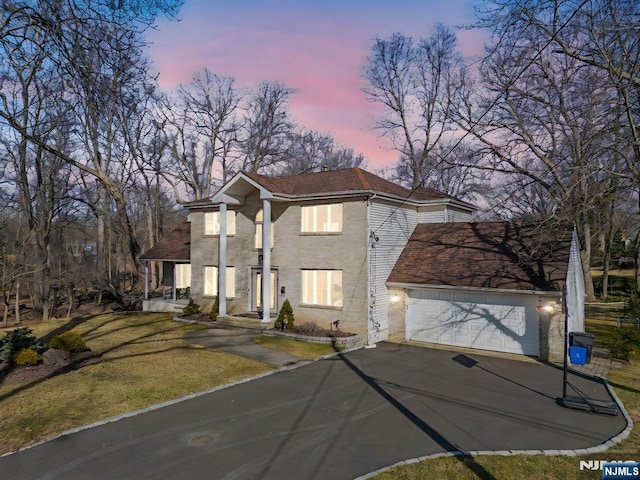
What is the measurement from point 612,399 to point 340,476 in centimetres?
794

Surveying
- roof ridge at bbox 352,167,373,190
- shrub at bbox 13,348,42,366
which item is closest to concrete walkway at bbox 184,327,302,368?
shrub at bbox 13,348,42,366

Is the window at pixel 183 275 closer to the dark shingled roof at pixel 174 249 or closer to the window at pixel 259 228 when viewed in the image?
the dark shingled roof at pixel 174 249

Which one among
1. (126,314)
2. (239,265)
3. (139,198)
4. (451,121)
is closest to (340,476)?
(239,265)

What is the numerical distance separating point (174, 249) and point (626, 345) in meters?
23.0

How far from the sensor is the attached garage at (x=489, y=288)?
14.5 meters

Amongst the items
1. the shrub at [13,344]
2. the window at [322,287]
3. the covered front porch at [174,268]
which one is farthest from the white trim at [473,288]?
the covered front porch at [174,268]

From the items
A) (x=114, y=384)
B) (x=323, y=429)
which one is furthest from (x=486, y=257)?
(x=114, y=384)

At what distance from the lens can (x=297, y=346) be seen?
15922mm

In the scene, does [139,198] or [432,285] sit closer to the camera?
[432,285]

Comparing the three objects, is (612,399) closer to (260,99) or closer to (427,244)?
(427,244)

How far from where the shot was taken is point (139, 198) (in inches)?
1724

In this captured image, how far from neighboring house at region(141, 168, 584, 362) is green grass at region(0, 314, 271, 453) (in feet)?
15.9

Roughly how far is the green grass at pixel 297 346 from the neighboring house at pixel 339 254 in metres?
1.64

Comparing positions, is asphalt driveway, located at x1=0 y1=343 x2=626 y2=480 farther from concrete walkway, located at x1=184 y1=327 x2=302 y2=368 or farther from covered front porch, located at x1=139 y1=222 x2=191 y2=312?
covered front porch, located at x1=139 y1=222 x2=191 y2=312
